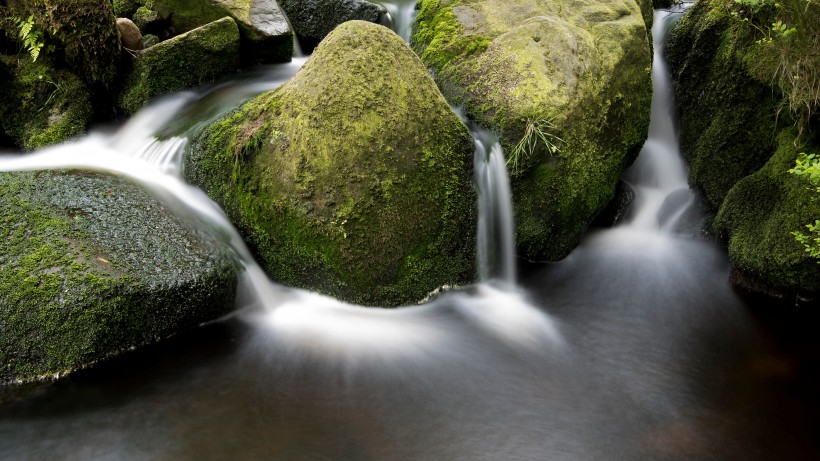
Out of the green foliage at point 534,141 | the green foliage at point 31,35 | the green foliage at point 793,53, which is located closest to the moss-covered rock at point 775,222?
the green foliage at point 793,53

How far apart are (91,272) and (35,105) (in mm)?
3246

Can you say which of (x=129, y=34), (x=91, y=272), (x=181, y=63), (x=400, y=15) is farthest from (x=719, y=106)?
(x=129, y=34)

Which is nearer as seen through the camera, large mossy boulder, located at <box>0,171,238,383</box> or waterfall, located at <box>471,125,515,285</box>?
large mossy boulder, located at <box>0,171,238,383</box>

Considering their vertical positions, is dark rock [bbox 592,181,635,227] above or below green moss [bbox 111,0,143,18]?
below

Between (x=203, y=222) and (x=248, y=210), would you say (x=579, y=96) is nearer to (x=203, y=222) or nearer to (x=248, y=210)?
(x=248, y=210)

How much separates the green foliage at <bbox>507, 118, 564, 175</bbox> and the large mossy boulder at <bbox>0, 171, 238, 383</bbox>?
2.77m

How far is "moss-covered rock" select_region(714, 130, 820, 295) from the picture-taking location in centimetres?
520

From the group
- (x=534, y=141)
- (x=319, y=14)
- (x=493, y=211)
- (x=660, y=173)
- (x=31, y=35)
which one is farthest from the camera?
(x=319, y=14)

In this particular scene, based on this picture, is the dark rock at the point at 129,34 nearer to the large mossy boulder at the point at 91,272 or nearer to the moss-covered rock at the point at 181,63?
the moss-covered rock at the point at 181,63

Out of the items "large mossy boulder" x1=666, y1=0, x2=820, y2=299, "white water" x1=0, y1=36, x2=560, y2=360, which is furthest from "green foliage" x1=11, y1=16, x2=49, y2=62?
"large mossy boulder" x1=666, y1=0, x2=820, y2=299

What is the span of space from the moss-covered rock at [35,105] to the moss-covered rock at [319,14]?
3529 millimetres

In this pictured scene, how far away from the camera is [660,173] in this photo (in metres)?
7.42

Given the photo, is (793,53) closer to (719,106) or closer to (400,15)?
(719,106)

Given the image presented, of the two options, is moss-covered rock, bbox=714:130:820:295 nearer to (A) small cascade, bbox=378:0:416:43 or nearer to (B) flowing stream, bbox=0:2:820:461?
(B) flowing stream, bbox=0:2:820:461
